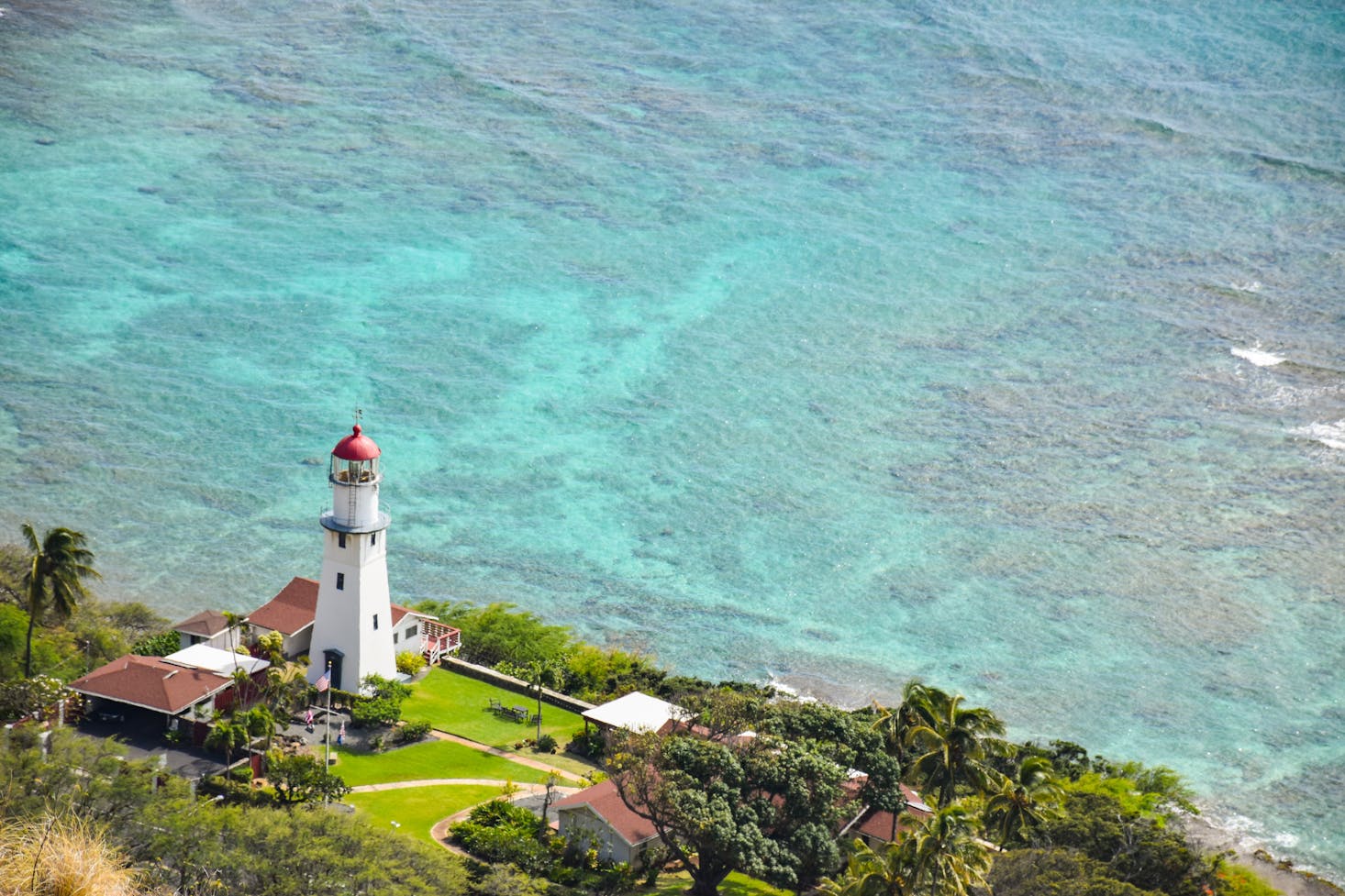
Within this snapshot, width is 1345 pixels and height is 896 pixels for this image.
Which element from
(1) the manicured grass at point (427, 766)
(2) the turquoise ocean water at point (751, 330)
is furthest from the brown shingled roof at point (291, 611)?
(2) the turquoise ocean water at point (751, 330)

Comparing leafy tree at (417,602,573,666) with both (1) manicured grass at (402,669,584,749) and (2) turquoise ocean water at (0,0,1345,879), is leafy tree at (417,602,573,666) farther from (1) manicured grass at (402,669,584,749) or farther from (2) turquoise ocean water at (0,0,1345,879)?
(2) turquoise ocean water at (0,0,1345,879)

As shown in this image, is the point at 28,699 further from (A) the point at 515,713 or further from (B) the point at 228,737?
(A) the point at 515,713

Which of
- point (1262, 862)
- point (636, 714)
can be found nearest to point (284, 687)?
point (636, 714)

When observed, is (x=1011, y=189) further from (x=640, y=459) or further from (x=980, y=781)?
(x=980, y=781)

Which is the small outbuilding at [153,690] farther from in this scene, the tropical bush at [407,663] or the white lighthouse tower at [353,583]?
the tropical bush at [407,663]

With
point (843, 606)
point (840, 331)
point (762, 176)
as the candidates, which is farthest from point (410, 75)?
point (843, 606)
